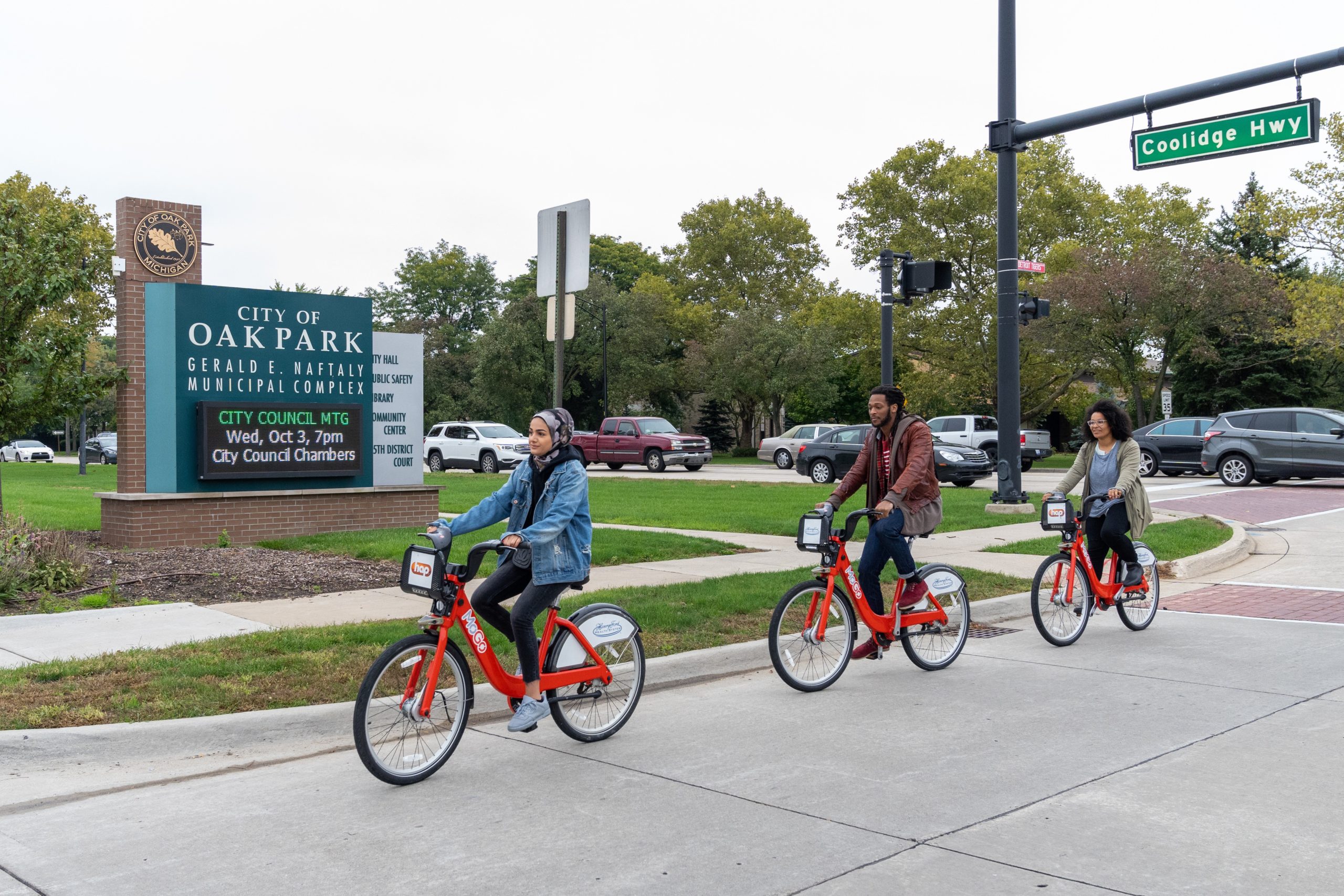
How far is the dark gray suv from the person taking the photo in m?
23.9

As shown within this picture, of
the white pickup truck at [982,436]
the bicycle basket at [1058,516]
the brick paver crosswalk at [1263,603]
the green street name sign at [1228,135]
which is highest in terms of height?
the green street name sign at [1228,135]

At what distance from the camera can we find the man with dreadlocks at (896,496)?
7.25 metres

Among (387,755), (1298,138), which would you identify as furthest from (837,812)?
(1298,138)

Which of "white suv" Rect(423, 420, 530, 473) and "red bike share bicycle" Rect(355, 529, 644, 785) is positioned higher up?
"white suv" Rect(423, 420, 530, 473)

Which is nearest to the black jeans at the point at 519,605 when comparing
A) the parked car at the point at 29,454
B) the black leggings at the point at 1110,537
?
the black leggings at the point at 1110,537

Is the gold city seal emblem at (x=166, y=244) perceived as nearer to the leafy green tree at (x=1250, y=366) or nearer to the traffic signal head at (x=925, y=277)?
the traffic signal head at (x=925, y=277)

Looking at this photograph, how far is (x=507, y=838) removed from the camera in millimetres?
4434

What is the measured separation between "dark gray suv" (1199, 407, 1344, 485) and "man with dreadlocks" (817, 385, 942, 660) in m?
20.0

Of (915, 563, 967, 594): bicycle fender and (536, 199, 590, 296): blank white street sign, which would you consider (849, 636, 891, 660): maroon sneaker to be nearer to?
(915, 563, 967, 594): bicycle fender

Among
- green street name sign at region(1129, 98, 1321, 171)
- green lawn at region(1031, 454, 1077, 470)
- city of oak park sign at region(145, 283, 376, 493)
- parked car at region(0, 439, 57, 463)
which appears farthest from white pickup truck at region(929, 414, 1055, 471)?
A: parked car at region(0, 439, 57, 463)

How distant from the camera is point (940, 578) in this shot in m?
7.64

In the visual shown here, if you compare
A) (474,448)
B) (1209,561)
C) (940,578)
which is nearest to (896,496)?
(940,578)

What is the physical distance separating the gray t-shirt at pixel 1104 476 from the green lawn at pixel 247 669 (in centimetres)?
259

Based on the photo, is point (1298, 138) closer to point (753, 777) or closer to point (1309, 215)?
point (753, 777)
